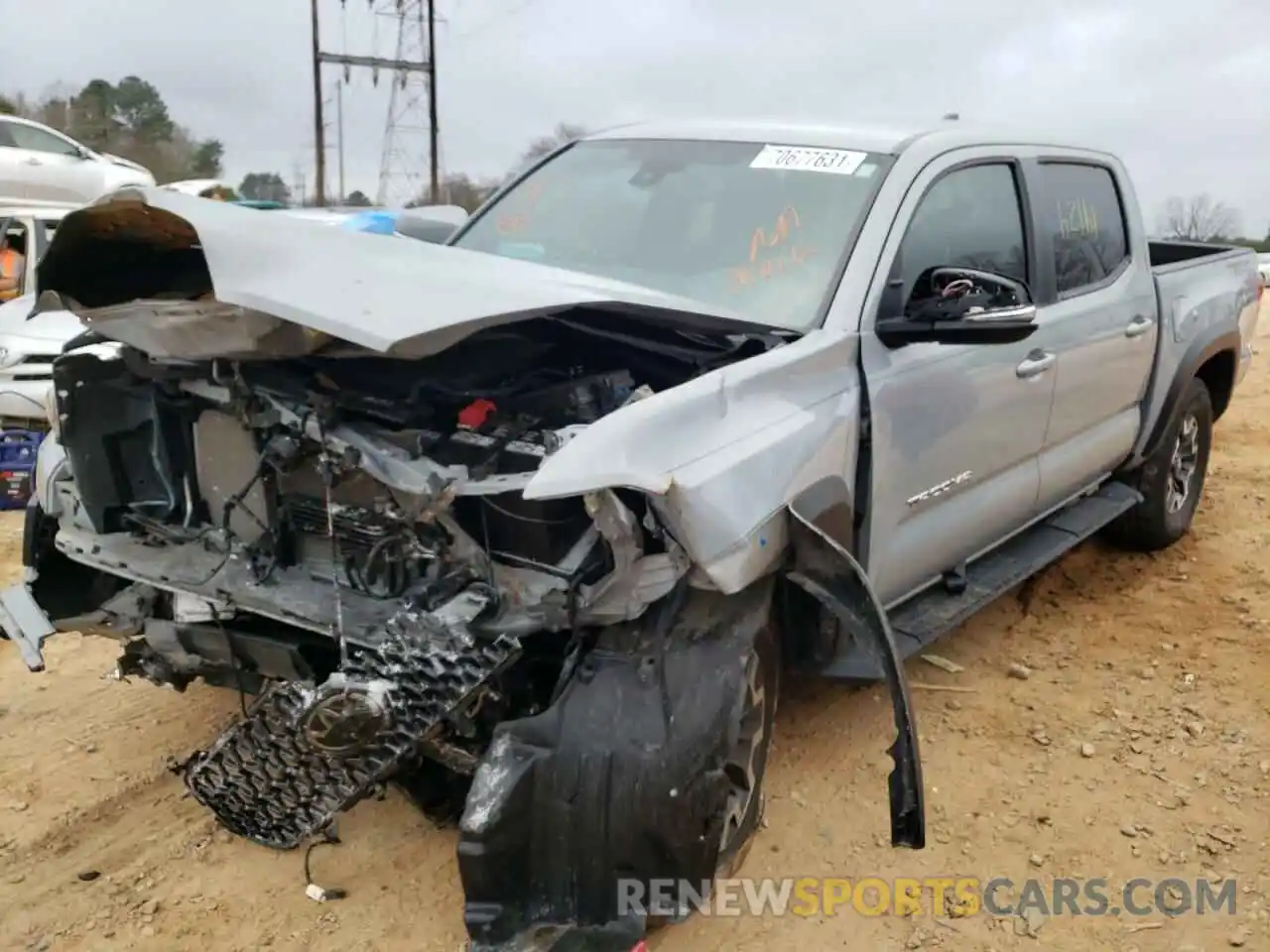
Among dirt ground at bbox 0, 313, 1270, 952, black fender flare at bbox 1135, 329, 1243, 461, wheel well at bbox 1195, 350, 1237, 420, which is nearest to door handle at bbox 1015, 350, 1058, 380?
dirt ground at bbox 0, 313, 1270, 952

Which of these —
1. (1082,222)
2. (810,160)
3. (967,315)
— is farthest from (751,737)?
(1082,222)

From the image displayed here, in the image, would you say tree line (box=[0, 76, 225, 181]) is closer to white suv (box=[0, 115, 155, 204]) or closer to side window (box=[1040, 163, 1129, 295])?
white suv (box=[0, 115, 155, 204])

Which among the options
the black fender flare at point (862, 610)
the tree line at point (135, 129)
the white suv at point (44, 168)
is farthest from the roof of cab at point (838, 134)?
the tree line at point (135, 129)

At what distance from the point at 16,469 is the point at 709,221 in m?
4.90

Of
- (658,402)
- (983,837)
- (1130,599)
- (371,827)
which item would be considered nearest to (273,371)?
(658,402)

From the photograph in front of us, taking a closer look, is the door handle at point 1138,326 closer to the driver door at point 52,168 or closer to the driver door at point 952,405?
the driver door at point 952,405

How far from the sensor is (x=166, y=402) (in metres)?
3.01

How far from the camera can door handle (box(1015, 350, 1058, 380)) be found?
3771 mm

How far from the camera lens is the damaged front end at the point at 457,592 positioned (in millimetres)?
2361

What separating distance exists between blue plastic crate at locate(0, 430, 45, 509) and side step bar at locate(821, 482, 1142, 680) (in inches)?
205

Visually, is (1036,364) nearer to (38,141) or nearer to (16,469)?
(16,469)

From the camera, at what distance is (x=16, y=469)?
6.51m

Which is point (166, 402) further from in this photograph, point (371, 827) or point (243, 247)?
point (371, 827)

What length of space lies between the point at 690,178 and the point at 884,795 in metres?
2.04
